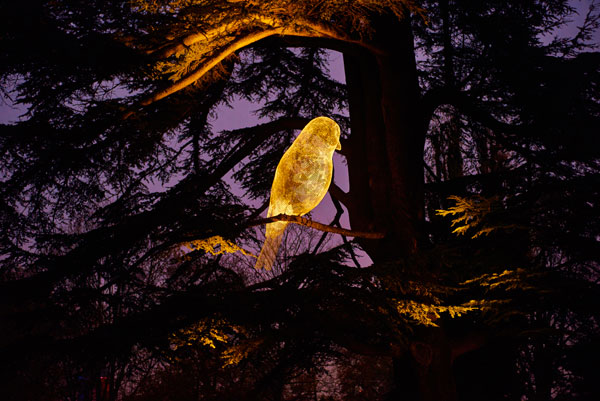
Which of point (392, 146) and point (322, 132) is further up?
point (392, 146)

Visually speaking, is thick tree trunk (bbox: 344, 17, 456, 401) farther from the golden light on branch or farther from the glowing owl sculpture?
the glowing owl sculpture

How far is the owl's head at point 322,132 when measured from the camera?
3.17 meters

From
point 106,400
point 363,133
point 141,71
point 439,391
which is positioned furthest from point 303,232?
point 141,71

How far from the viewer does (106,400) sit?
1057 cm

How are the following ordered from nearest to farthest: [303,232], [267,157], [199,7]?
[199,7]
[267,157]
[303,232]

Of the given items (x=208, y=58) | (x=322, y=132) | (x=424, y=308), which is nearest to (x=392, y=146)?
(x=424, y=308)

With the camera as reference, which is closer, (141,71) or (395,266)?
(141,71)

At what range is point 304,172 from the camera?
309 cm

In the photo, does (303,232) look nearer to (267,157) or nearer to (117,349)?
(267,157)

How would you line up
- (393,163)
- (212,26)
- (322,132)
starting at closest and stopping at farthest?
(322,132), (212,26), (393,163)

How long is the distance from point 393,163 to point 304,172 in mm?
2672

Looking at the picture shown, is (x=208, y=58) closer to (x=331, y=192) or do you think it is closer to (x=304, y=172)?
(x=304, y=172)

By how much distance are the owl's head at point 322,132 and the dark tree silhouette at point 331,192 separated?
2.66ft

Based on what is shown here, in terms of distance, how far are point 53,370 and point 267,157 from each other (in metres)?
8.16
